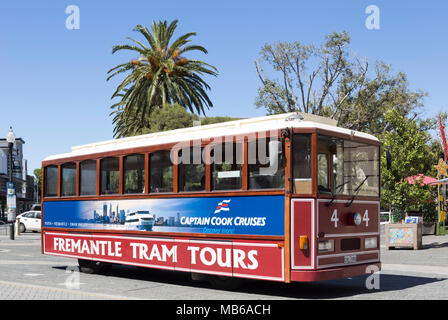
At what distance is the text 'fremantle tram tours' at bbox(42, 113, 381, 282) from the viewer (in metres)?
9.71

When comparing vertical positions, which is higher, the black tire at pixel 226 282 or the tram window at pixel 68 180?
the tram window at pixel 68 180

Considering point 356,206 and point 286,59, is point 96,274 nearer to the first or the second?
point 356,206

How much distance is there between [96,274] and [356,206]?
22.9 feet

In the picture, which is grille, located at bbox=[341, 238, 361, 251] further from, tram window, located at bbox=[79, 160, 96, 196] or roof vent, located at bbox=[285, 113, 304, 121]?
tram window, located at bbox=[79, 160, 96, 196]

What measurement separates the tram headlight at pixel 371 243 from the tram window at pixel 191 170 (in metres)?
3.11

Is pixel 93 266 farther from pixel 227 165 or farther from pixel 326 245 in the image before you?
pixel 326 245

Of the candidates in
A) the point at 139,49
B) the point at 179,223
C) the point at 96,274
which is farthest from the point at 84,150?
the point at 139,49

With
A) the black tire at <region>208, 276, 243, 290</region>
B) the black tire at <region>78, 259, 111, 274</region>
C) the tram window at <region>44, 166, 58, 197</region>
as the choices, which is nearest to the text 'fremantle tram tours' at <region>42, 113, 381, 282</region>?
the black tire at <region>208, 276, 243, 290</region>

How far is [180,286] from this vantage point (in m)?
12.0

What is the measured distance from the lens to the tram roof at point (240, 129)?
33.0 feet

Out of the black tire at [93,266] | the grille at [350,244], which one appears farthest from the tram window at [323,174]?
the black tire at [93,266]

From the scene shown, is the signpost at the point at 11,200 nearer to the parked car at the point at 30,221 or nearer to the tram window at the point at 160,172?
the parked car at the point at 30,221

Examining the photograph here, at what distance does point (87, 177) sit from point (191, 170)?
3.77 m

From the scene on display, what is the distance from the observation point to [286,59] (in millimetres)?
44219
